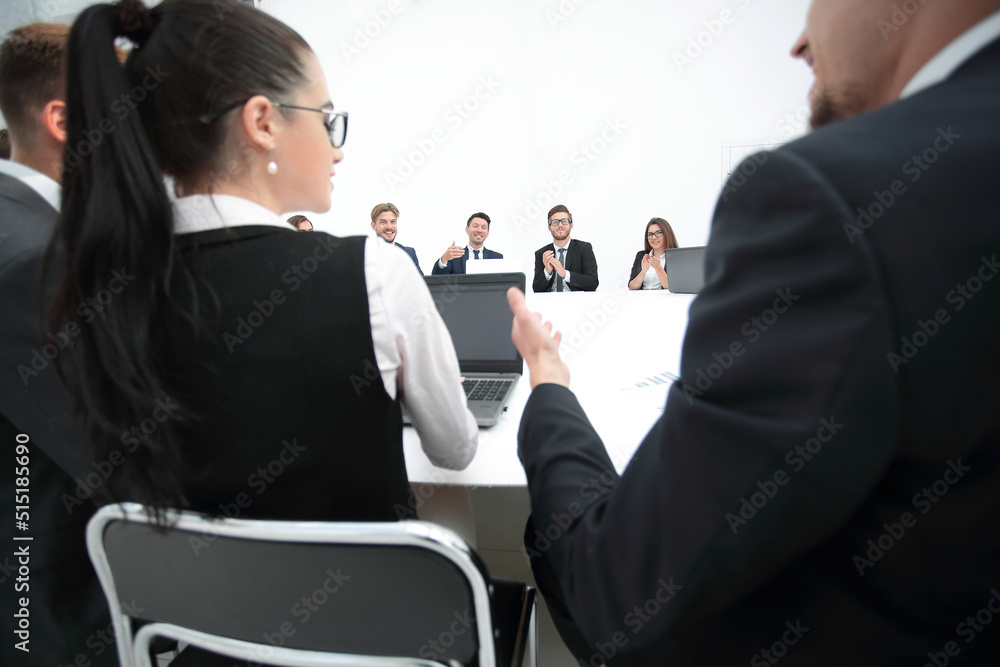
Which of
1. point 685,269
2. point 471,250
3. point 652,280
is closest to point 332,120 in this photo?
point 685,269

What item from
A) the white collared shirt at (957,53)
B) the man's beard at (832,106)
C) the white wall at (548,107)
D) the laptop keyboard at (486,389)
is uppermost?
the white wall at (548,107)

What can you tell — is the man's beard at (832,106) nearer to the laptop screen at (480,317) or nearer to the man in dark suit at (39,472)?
the laptop screen at (480,317)

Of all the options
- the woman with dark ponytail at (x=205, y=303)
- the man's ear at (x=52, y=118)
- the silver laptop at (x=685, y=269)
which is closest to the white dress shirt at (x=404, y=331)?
the woman with dark ponytail at (x=205, y=303)

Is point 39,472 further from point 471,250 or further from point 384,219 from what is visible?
point 471,250

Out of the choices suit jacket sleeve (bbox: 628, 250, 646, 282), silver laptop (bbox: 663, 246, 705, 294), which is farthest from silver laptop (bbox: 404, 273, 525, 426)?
suit jacket sleeve (bbox: 628, 250, 646, 282)

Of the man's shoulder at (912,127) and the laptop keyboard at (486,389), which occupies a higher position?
the man's shoulder at (912,127)

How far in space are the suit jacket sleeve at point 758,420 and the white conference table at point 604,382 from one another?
Answer: 18 centimetres

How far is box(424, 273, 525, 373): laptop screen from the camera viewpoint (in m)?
1.09

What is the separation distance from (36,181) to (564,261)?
14.9ft

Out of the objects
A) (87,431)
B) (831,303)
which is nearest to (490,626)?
(831,303)

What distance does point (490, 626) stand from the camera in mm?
495

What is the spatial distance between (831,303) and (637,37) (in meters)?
5.54

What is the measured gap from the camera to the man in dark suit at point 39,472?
0.69 m

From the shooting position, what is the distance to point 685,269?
89.8 inches
